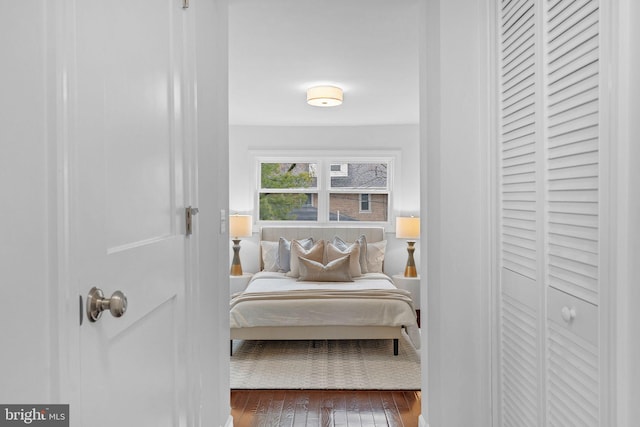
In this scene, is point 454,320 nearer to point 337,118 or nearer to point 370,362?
point 370,362

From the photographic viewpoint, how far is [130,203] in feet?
3.99

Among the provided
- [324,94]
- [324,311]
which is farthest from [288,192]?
[324,311]

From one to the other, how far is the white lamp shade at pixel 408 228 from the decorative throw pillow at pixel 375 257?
0.31 m

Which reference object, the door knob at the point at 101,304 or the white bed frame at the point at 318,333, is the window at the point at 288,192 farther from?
the door knob at the point at 101,304

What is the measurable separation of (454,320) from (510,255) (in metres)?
0.40

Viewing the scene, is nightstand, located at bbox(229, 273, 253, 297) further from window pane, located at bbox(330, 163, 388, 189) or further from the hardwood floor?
the hardwood floor

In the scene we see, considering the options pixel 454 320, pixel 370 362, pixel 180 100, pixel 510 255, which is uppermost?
pixel 180 100

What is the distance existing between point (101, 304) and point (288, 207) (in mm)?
5262

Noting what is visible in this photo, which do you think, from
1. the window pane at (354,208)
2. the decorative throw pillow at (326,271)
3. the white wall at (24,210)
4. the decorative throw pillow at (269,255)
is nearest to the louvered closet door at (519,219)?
the white wall at (24,210)

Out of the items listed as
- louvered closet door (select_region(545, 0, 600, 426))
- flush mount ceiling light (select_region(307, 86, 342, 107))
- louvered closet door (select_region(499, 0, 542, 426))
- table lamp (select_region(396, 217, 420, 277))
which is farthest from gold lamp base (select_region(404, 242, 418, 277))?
louvered closet door (select_region(545, 0, 600, 426))

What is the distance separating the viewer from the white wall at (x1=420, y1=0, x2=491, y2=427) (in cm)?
204

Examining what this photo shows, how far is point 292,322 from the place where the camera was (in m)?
3.88

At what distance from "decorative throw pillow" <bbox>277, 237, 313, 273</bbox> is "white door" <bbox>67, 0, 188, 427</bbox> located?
12.7ft

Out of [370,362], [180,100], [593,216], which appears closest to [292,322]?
[370,362]
